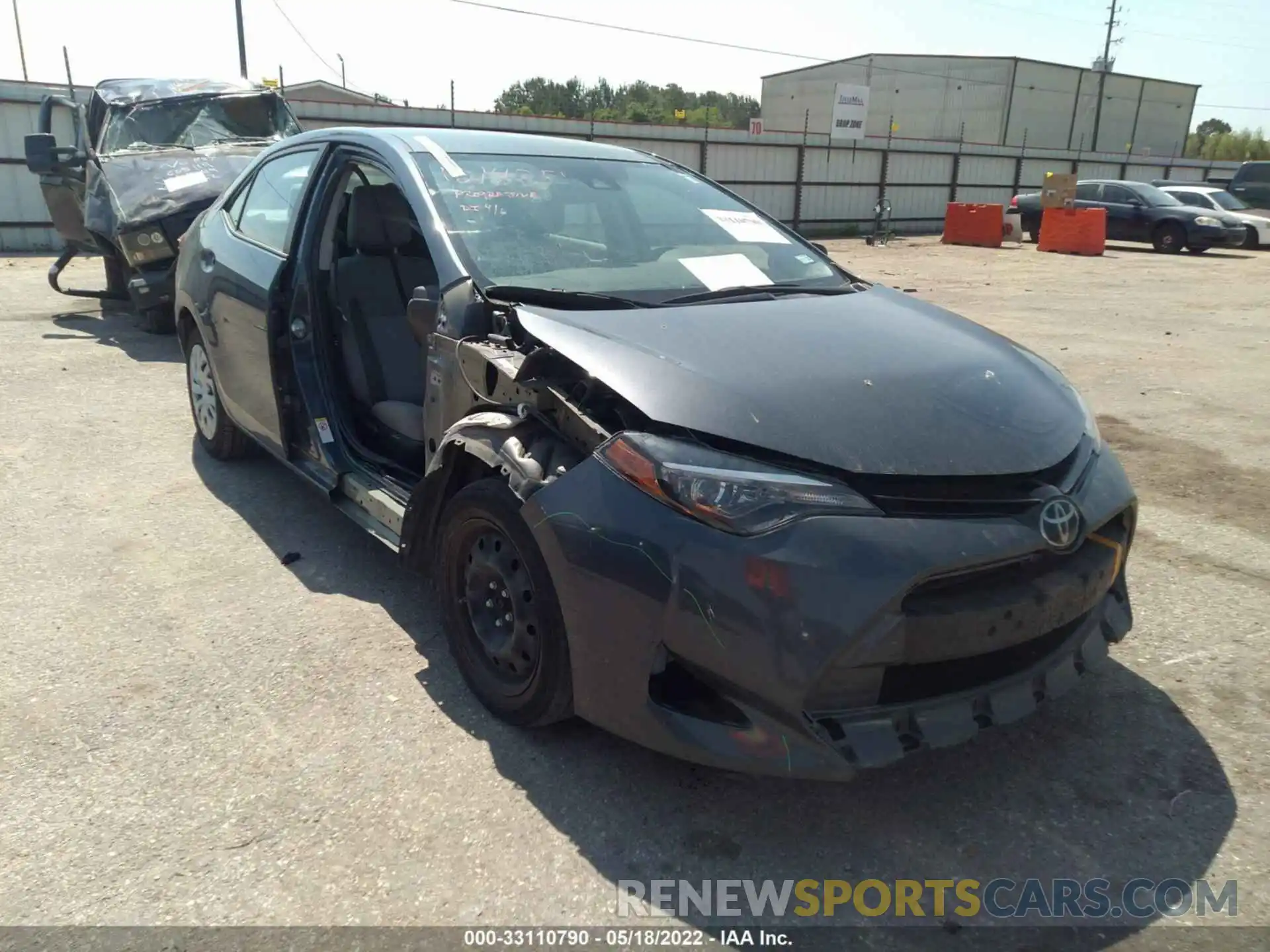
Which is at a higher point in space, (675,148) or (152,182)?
(675,148)

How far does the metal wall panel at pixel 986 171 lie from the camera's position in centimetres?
2700

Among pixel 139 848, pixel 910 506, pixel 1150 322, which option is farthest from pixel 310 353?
pixel 1150 322

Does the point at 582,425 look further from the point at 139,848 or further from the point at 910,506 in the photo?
the point at 139,848

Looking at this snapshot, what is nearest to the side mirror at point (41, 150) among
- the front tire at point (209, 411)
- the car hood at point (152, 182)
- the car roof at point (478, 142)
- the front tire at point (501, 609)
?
the car hood at point (152, 182)

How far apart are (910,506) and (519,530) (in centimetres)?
98

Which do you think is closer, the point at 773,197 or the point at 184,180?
the point at 184,180

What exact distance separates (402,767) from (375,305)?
220 centimetres

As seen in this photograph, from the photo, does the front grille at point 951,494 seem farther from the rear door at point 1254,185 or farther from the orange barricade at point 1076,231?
the rear door at point 1254,185

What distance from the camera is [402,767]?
2508 millimetres

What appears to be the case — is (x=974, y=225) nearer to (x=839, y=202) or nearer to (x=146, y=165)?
(x=839, y=202)

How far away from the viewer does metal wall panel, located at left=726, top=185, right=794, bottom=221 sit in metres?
22.5

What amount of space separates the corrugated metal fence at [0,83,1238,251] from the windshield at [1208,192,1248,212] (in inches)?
280

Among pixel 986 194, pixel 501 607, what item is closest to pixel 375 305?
pixel 501 607

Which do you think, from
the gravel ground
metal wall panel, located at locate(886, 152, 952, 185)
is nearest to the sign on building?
metal wall panel, located at locate(886, 152, 952, 185)
